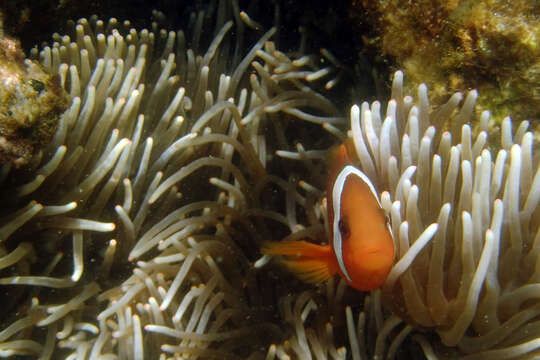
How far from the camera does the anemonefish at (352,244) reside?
4.04 feet

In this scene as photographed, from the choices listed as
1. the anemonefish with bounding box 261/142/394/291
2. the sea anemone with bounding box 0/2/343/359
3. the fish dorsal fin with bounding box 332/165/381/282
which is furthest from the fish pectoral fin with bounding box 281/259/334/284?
the sea anemone with bounding box 0/2/343/359

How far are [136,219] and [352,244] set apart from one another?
37.7 inches

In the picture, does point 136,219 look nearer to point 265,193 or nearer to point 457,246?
point 265,193

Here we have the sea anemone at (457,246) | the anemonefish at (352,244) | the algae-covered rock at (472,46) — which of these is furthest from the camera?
the algae-covered rock at (472,46)

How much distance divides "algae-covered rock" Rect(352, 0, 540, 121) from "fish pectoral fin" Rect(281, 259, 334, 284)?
841 mm

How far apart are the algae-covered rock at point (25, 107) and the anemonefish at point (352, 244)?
2.96ft

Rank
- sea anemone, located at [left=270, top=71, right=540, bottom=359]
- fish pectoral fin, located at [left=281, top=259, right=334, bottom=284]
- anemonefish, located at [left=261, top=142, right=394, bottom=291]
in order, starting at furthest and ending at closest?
fish pectoral fin, located at [left=281, top=259, right=334, bottom=284], sea anemone, located at [left=270, top=71, right=540, bottom=359], anemonefish, located at [left=261, top=142, right=394, bottom=291]

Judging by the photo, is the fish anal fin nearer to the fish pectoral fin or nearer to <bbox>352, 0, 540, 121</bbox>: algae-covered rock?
the fish pectoral fin

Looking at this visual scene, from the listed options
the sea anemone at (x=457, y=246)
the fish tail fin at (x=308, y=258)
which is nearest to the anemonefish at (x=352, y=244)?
the fish tail fin at (x=308, y=258)

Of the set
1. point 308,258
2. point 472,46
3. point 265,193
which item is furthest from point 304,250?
point 472,46

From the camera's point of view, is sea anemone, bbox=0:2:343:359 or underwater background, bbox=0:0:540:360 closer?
underwater background, bbox=0:0:540:360

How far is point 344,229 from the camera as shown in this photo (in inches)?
50.5

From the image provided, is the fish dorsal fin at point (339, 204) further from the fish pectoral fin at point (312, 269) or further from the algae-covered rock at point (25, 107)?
the algae-covered rock at point (25, 107)

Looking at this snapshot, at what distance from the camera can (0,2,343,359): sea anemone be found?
1.67m
